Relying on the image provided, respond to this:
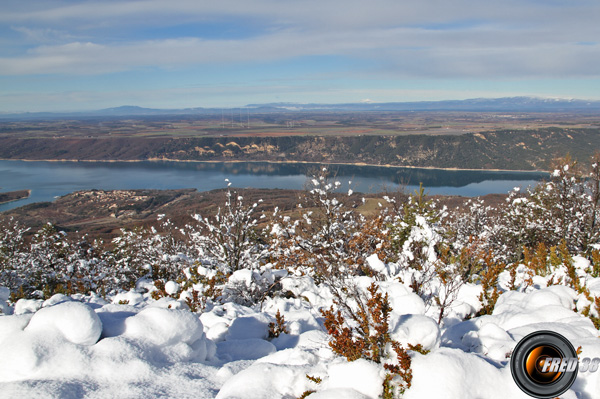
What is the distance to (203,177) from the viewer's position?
12175 centimetres

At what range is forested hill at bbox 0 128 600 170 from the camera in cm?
13312

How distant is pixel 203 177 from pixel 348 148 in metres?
62.5

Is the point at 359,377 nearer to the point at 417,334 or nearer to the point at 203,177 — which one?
the point at 417,334

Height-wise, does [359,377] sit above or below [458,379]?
below

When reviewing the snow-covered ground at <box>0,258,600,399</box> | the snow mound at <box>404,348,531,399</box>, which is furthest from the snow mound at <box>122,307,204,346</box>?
the snow mound at <box>404,348,531,399</box>

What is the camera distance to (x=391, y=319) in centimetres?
348

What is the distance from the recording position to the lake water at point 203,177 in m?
95.6

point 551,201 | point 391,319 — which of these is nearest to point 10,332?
point 391,319

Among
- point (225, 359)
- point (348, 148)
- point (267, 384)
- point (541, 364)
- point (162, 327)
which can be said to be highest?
point (348, 148)

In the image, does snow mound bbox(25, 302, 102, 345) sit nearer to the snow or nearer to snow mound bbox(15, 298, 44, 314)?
the snow

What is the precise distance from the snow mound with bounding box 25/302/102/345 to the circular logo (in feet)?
11.7

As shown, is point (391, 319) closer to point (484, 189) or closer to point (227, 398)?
point (227, 398)

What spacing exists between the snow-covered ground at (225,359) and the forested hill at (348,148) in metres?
120

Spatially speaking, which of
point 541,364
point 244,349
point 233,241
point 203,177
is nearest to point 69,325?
point 244,349
